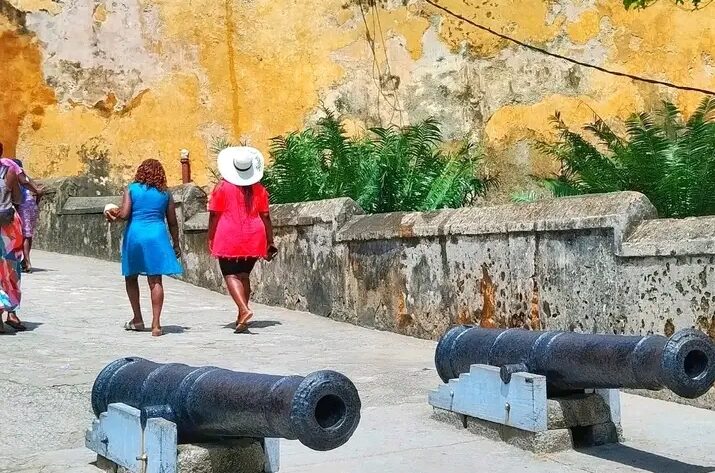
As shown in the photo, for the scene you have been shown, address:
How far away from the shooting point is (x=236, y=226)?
379 inches

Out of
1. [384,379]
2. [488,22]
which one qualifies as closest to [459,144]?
[488,22]

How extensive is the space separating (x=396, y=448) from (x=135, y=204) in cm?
460

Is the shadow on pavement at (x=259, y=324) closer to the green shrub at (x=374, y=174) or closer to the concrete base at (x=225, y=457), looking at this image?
the green shrub at (x=374, y=174)

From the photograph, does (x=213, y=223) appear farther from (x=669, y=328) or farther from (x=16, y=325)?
(x=669, y=328)

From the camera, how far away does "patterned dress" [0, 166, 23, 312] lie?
8953 mm

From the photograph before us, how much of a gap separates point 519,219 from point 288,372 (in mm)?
1797

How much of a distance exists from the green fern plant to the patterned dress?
423cm

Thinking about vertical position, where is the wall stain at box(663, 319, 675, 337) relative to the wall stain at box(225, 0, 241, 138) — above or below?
below

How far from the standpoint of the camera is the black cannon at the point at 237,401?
376 centimetres

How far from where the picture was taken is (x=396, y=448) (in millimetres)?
5379

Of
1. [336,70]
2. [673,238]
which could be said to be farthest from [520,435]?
[336,70]

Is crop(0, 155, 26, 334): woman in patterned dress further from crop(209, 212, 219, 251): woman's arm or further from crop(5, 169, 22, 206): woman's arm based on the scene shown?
crop(209, 212, 219, 251): woman's arm

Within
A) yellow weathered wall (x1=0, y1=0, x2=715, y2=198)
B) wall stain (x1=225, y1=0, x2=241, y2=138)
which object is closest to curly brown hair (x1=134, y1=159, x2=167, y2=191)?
yellow weathered wall (x1=0, y1=0, x2=715, y2=198)

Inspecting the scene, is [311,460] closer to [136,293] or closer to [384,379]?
[384,379]
